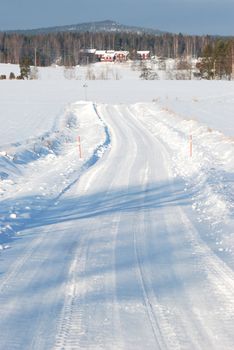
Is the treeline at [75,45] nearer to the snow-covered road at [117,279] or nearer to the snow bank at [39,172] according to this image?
the snow bank at [39,172]

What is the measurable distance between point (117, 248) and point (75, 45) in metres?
180

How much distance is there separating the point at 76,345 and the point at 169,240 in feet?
13.8

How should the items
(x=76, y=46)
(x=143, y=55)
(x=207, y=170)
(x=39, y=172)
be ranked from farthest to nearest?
1. (x=76, y=46)
2. (x=143, y=55)
3. (x=39, y=172)
4. (x=207, y=170)

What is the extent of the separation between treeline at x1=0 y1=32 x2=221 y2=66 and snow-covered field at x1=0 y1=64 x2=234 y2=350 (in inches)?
5827

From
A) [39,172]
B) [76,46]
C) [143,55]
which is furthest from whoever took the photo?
[76,46]

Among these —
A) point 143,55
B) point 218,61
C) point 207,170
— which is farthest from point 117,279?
point 143,55

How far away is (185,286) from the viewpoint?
6898 mm

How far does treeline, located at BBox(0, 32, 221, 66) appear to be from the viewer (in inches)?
6585

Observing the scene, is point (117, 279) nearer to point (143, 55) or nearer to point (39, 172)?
point (39, 172)

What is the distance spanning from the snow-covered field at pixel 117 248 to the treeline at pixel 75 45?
148 m

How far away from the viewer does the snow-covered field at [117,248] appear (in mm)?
5609

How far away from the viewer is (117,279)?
7156 millimetres

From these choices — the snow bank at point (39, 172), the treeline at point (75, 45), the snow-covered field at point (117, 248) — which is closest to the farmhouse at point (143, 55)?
the treeline at point (75, 45)

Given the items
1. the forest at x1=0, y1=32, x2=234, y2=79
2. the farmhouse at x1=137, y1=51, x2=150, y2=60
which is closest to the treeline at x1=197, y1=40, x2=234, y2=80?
the forest at x1=0, y1=32, x2=234, y2=79
